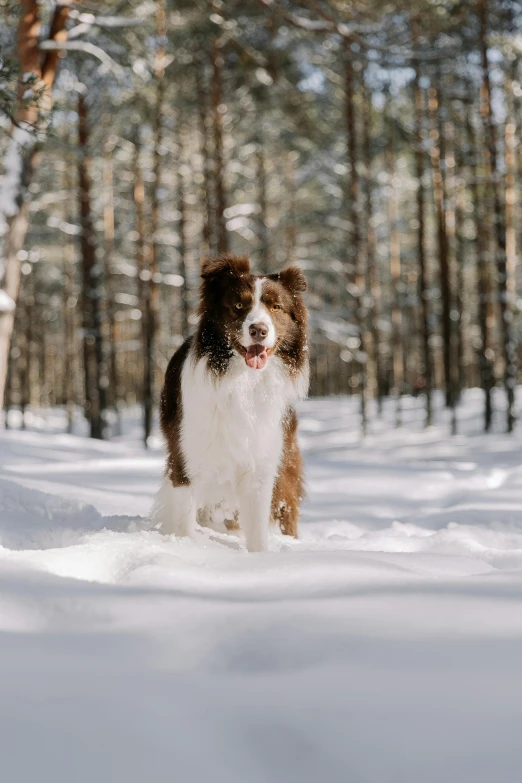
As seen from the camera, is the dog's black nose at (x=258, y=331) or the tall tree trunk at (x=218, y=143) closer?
the dog's black nose at (x=258, y=331)

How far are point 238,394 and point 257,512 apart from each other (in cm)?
Result: 76

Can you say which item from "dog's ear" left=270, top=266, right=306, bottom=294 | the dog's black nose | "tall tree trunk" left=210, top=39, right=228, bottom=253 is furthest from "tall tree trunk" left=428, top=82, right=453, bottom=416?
the dog's black nose

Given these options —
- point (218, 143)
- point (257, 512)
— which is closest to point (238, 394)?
point (257, 512)

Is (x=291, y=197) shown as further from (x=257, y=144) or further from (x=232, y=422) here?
(x=232, y=422)

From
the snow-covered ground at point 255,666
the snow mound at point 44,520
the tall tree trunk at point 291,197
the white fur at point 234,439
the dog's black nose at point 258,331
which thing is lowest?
the snow mound at point 44,520

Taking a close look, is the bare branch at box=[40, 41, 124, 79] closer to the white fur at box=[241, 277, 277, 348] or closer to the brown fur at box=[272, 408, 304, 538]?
the white fur at box=[241, 277, 277, 348]

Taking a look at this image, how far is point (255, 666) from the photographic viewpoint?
183 cm

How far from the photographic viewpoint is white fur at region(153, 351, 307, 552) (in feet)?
12.5

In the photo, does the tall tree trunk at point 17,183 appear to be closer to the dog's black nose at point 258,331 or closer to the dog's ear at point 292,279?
the dog's ear at point 292,279

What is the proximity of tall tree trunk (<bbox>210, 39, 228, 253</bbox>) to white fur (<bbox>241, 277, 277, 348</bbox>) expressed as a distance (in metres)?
10.1

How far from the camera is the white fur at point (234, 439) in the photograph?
12.5 feet

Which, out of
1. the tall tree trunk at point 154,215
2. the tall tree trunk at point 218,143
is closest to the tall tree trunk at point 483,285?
the tall tree trunk at point 218,143

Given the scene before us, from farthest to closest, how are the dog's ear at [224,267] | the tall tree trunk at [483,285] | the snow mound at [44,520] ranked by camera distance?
the tall tree trunk at [483,285] → the dog's ear at [224,267] → the snow mound at [44,520]

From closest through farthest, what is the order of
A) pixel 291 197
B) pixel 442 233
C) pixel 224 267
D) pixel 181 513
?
pixel 224 267
pixel 181 513
pixel 442 233
pixel 291 197
